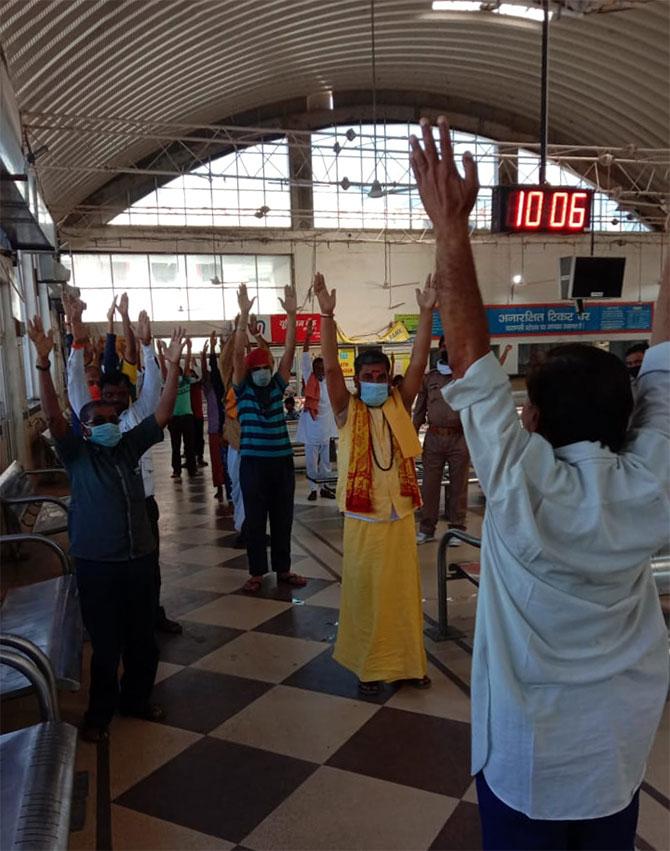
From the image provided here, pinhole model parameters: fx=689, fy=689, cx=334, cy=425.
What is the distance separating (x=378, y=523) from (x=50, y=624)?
1.41 meters

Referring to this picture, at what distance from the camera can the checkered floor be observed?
2188 millimetres

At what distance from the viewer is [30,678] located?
202cm

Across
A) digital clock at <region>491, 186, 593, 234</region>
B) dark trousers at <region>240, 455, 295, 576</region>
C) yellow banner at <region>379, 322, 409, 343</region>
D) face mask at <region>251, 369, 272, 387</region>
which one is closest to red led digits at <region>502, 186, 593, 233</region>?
digital clock at <region>491, 186, 593, 234</region>

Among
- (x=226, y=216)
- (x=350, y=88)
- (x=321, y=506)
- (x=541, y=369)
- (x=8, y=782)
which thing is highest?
(x=350, y=88)

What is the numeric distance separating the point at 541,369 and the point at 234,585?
3.89 m

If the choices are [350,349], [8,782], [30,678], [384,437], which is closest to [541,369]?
[8,782]

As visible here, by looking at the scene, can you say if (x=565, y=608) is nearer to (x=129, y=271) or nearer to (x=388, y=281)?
(x=129, y=271)

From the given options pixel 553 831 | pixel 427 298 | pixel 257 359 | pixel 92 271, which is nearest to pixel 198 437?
pixel 257 359

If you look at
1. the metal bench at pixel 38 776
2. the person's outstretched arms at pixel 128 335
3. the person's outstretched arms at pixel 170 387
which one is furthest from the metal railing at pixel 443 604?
the person's outstretched arms at pixel 128 335

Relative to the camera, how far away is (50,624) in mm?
2764

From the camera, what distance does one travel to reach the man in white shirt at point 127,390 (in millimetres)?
3188

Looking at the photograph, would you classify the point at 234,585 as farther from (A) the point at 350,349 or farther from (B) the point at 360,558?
(A) the point at 350,349

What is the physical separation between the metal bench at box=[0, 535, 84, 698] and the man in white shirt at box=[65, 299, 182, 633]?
0.45 meters

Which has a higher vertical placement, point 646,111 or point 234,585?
point 646,111
